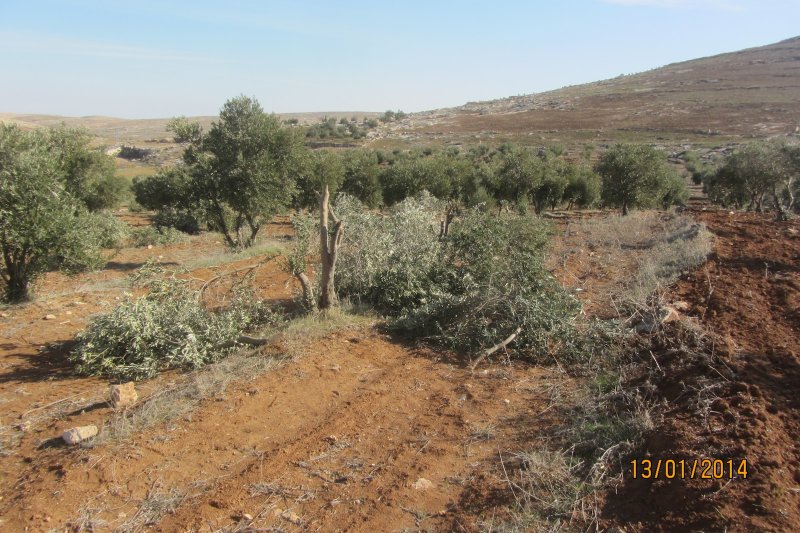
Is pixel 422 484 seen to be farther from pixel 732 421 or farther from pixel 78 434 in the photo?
pixel 78 434

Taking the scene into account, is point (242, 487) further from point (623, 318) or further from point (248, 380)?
point (623, 318)

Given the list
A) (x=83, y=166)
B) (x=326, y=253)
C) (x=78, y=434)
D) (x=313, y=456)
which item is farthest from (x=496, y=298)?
(x=83, y=166)

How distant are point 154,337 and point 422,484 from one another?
447cm

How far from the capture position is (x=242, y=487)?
4.04 metres

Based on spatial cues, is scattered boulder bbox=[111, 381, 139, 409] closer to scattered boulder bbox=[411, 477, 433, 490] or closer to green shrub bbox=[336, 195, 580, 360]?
scattered boulder bbox=[411, 477, 433, 490]

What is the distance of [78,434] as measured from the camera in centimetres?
465

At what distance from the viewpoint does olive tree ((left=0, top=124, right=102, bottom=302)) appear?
31.6 ft

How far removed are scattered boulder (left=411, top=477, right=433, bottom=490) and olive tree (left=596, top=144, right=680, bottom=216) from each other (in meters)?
22.0

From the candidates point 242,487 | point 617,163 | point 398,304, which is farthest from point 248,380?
point 617,163

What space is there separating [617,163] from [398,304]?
19.1 metres

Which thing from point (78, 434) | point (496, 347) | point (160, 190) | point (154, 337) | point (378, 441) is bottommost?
point (378, 441)

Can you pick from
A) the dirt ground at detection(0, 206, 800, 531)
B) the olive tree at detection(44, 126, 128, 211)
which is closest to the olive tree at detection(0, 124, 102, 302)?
the dirt ground at detection(0, 206, 800, 531)

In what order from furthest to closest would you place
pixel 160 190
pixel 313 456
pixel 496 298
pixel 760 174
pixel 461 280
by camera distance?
pixel 160 190
pixel 760 174
pixel 461 280
pixel 496 298
pixel 313 456

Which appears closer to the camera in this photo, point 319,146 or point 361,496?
point 361,496
